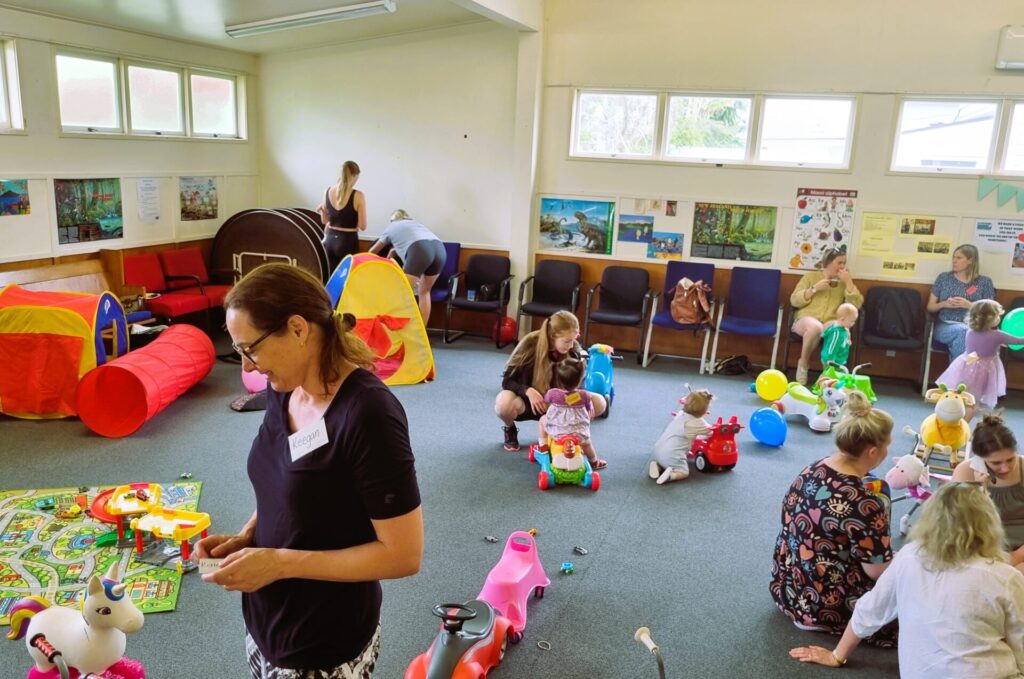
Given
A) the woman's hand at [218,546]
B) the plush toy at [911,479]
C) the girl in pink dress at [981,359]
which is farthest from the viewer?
the girl in pink dress at [981,359]

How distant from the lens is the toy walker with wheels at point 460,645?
8.36 ft

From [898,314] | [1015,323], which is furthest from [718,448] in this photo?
[1015,323]

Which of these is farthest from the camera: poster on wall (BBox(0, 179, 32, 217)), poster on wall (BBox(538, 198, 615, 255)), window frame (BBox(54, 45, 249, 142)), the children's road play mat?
poster on wall (BBox(538, 198, 615, 255))

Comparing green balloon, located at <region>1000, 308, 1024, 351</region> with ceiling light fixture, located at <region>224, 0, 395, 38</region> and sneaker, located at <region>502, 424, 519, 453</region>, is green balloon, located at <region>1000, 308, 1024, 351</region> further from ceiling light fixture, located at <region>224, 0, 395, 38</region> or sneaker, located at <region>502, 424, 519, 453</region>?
ceiling light fixture, located at <region>224, 0, 395, 38</region>

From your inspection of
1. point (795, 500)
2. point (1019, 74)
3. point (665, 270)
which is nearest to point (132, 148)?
point (665, 270)

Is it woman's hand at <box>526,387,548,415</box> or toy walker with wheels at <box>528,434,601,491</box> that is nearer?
toy walker with wheels at <box>528,434,601,491</box>

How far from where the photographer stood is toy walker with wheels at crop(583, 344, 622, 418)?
5.89 meters

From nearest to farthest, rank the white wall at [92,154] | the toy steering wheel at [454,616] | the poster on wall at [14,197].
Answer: the toy steering wheel at [454,616], the poster on wall at [14,197], the white wall at [92,154]

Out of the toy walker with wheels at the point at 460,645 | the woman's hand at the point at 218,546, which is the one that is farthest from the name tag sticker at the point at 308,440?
the toy walker with wheels at the point at 460,645

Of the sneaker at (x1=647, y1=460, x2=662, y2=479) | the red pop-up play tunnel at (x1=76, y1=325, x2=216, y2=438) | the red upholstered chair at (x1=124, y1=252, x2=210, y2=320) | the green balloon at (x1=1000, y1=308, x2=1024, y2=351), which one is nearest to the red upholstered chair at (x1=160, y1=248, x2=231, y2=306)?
the red upholstered chair at (x1=124, y1=252, x2=210, y2=320)

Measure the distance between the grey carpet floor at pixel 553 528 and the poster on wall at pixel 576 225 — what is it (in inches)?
81.6

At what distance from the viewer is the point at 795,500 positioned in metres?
3.22

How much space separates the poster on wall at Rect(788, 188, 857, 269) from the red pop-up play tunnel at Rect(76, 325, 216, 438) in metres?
5.62

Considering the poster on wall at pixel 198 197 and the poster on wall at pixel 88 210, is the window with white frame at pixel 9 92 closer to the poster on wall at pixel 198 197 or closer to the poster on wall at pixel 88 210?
the poster on wall at pixel 88 210
